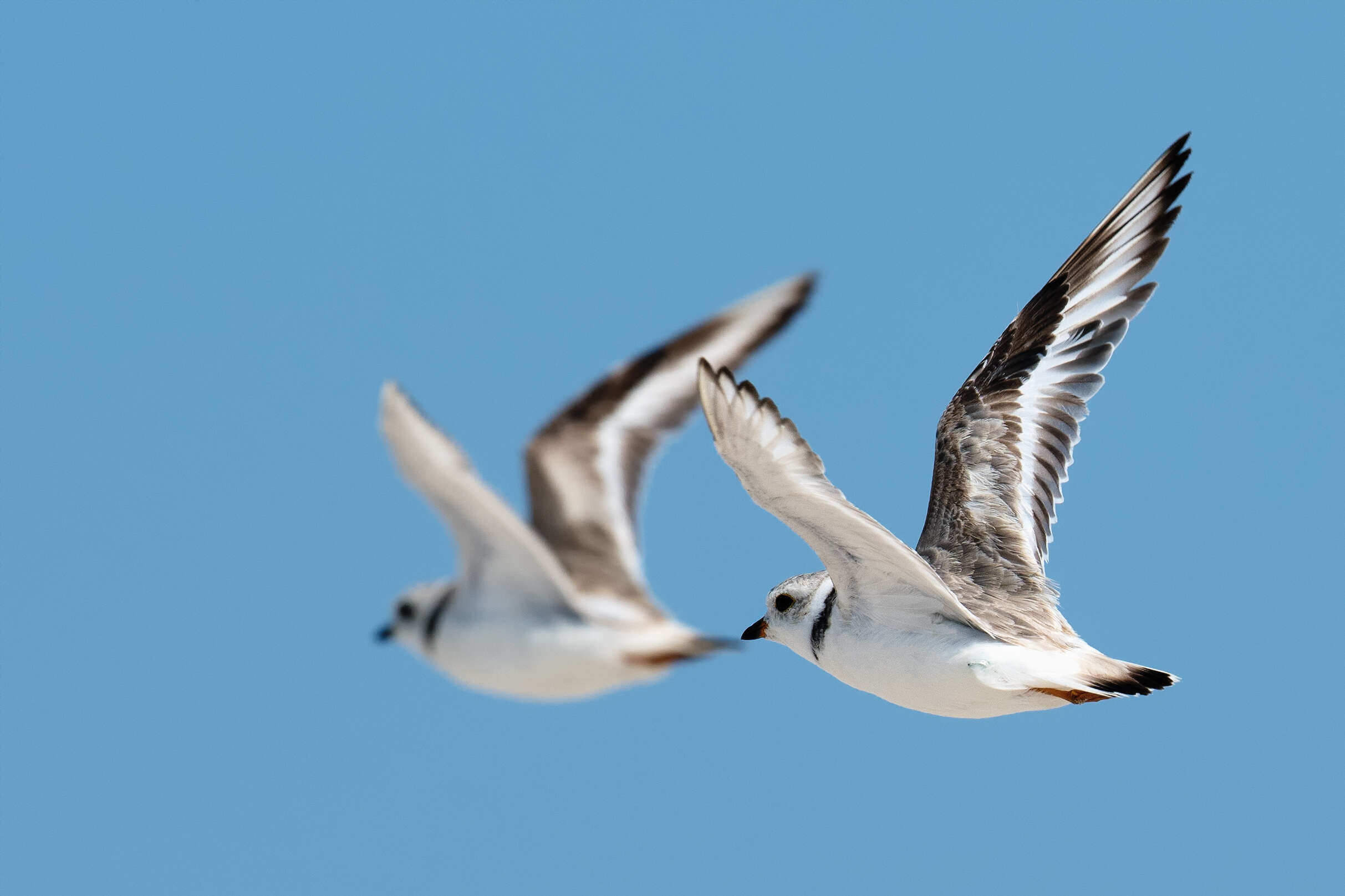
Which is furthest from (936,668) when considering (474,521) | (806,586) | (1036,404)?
(1036,404)

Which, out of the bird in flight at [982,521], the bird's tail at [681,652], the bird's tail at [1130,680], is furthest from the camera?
the bird's tail at [681,652]

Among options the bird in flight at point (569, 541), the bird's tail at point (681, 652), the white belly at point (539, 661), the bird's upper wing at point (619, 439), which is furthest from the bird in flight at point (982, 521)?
the bird's upper wing at point (619, 439)

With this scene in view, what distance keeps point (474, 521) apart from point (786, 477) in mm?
2680

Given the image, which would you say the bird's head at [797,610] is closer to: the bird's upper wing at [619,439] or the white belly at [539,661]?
the white belly at [539,661]

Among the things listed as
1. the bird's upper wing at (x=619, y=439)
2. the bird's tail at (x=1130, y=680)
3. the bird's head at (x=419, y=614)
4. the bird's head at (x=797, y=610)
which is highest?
the bird's upper wing at (x=619, y=439)

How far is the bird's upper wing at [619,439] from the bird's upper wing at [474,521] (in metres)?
0.43

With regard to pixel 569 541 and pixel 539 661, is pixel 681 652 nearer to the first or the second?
pixel 539 661

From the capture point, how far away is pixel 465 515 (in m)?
7.82

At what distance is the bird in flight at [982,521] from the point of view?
5.64m

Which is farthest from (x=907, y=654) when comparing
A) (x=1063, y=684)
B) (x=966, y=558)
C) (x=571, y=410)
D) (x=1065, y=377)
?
(x=571, y=410)

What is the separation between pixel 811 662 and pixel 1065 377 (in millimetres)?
2500

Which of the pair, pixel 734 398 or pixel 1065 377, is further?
pixel 1065 377

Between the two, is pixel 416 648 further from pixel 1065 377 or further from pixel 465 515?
pixel 1065 377

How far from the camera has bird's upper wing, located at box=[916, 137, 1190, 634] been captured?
8047 millimetres
